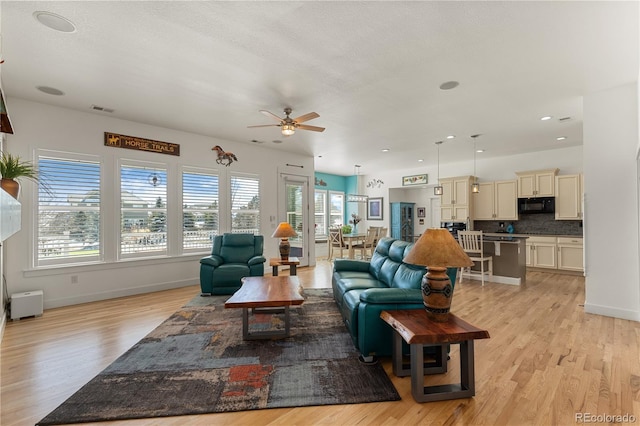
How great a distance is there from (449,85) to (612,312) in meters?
3.54

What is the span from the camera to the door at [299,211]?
7.29 meters

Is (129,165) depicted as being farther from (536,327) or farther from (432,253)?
(536,327)

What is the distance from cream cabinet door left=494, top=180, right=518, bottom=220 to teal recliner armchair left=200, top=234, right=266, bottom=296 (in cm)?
600

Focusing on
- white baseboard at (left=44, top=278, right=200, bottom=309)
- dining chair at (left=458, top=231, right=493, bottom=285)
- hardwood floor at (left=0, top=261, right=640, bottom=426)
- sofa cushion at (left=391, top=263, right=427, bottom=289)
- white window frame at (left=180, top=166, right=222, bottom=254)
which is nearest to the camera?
hardwood floor at (left=0, top=261, right=640, bottom=426)

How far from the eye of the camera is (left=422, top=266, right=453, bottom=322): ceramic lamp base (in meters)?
2.13

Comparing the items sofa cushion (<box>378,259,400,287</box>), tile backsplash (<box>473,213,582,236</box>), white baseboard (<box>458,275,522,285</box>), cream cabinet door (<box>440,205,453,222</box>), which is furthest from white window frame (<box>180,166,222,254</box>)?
tile backsplash (<box>473,213,582,236</box>)

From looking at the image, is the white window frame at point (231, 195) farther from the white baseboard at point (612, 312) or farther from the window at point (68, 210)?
the white baseboard at point (612, 312)

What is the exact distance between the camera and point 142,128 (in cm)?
507

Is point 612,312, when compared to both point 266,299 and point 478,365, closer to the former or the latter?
point 478,365

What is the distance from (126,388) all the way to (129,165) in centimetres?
392

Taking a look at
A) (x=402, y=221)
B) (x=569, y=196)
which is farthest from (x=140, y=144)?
(x=569, y=196)

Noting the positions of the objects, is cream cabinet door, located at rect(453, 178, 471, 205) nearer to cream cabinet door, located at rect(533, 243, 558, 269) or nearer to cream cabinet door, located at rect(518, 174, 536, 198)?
cream cabinet door, located at rect(518, 174, 536, 198)

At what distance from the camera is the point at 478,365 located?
256 cm

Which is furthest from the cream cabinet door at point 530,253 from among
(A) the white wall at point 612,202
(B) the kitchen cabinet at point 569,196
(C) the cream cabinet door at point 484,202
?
(A) the white wall at point 612,202
